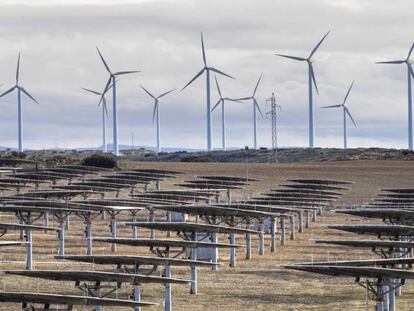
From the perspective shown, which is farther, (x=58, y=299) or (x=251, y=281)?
(x=251, y=281)

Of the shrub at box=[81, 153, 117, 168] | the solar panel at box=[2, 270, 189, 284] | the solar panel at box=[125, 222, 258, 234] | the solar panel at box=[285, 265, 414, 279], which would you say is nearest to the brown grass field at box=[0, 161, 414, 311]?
the solar panel at box=[125, 222, 258, 234]

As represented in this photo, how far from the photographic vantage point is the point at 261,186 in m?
171

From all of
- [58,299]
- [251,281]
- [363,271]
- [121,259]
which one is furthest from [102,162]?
[58,299]

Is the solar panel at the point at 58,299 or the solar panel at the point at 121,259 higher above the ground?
the solar panel at the point at 121,259

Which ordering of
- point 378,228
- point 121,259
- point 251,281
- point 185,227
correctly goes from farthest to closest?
point 251,281 → point 185,227 → point 378,228 → point 121,259

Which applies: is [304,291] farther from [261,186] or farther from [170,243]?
[261,186]

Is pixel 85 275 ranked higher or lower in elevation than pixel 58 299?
higher

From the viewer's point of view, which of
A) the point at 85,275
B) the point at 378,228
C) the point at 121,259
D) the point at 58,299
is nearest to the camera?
the point at 58,299

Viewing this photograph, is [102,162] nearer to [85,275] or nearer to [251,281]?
[251,281]

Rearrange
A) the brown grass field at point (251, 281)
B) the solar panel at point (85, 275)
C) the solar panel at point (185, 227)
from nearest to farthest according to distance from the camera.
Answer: the solar panel at point (85, 275)
the brown grass field at point (251, 281)
the solar panel at point (185, 227)

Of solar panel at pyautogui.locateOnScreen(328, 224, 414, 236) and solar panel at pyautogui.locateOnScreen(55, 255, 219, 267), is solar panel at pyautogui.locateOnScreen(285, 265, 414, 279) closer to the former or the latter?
solar panel at pyautogui.locateOnScreen(55, 255, 219, 267)

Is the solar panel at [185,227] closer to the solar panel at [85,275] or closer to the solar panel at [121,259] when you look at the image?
the solar panel at [121,259]

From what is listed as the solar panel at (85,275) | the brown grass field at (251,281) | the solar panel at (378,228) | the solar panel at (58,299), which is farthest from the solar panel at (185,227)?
the solar panel at (58,299)

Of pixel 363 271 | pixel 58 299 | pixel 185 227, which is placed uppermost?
pixel 185 227
